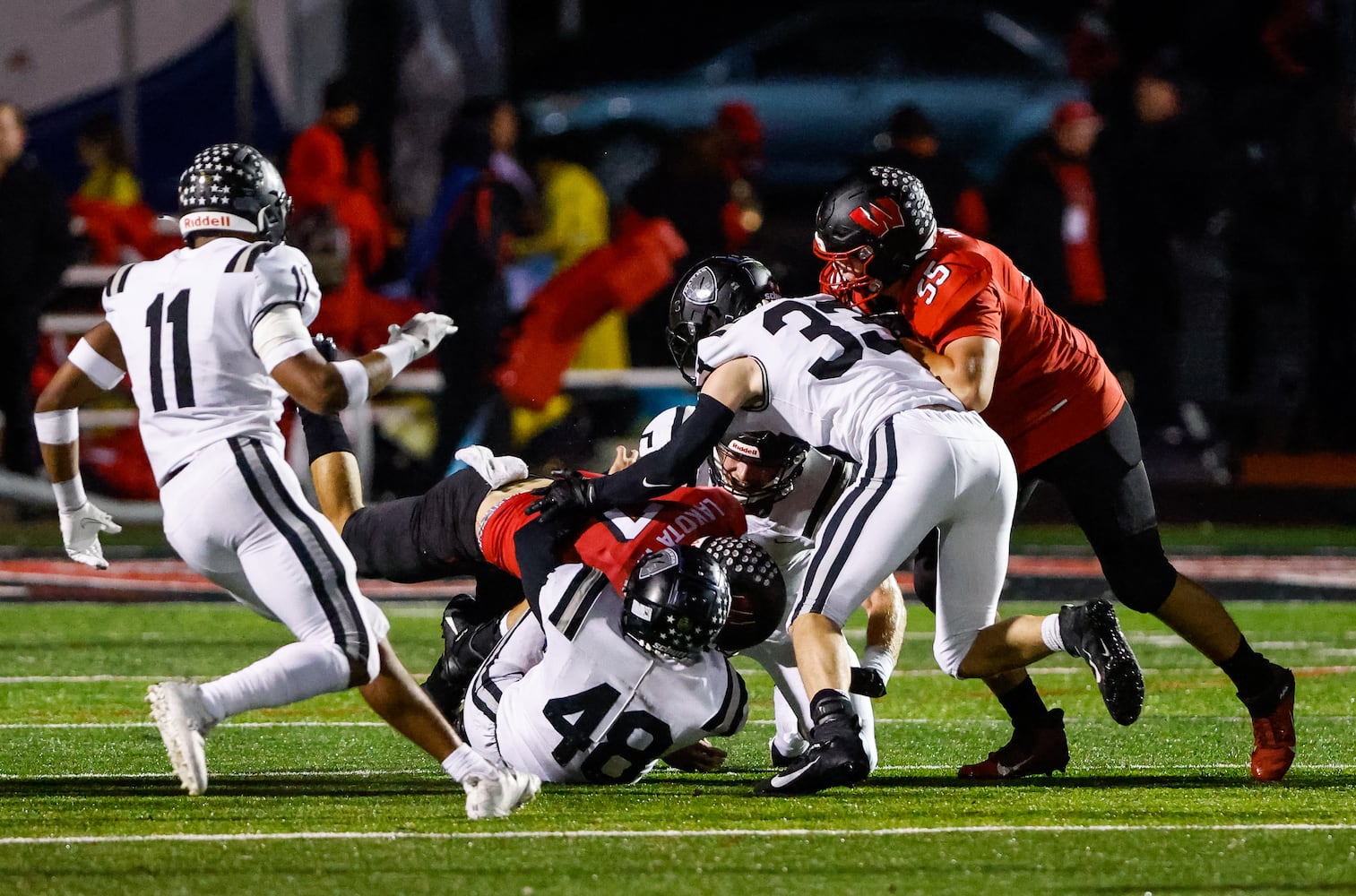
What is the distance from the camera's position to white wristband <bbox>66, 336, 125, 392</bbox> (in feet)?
17.9

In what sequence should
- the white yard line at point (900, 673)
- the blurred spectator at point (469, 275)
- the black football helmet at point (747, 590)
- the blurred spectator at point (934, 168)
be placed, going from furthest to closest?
the blurred spectator at point (469, 275)
the blurred spectator at point (934, 168)
the white yard line at point (900, 673)
the black football helmet at point (747, 590)

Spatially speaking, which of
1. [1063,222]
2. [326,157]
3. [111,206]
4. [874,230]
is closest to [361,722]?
[874,230]

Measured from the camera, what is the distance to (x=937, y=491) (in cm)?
547

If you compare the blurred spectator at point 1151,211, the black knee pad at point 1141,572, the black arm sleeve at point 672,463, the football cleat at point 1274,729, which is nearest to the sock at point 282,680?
the black arm sleeve at point 672,463

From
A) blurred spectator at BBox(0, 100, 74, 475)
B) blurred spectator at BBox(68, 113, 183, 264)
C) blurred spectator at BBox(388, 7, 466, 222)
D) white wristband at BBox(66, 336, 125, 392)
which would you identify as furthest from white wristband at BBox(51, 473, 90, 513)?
blurred spectator at BBox(388, 7, 466, 222)

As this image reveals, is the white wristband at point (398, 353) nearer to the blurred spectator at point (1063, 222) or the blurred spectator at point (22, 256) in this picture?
the blurred spectator at point (22, 256)

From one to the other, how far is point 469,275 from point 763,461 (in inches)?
250

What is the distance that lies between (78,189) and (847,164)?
5.08 m

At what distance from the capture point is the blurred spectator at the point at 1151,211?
41.3ft

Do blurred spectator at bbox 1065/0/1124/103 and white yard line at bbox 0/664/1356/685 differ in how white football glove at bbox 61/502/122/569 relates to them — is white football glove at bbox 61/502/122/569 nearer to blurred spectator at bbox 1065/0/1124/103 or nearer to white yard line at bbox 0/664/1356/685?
white yard line at bbox 0/664/1356/685

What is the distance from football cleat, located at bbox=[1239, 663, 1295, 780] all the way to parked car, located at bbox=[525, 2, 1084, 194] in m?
9.69

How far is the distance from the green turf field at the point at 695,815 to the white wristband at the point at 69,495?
28.2 inches

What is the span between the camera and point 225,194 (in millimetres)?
5320

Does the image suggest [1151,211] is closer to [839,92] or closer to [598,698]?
[839,92]
